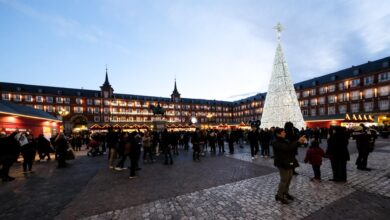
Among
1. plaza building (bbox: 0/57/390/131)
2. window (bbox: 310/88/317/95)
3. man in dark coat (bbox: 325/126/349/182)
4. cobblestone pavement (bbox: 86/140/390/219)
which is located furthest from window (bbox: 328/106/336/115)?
man in dark coat (bbox: 325/126/349/182)

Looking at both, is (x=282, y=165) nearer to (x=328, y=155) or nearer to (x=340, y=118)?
(x=328, y=155)

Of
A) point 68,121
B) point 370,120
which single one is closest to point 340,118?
point 370,120

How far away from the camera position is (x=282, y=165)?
4902 mm

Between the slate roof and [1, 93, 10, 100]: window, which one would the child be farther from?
[1, 93, 10, 100]: window

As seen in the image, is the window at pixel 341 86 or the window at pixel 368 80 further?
the window at pixel 341 86

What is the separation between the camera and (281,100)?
21.1 meters

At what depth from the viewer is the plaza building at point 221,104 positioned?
41.9 meters

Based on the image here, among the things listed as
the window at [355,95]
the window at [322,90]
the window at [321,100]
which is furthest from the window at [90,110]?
the window at [355,95]

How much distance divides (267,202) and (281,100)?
1784cm

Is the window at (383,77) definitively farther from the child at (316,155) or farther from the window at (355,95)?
the child at (316,155)

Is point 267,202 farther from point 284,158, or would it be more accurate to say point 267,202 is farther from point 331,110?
point 331,110

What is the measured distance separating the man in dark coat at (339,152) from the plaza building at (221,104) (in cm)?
2513

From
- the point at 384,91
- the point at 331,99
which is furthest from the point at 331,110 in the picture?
the point at 384,91

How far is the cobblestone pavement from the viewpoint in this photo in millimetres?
4445
